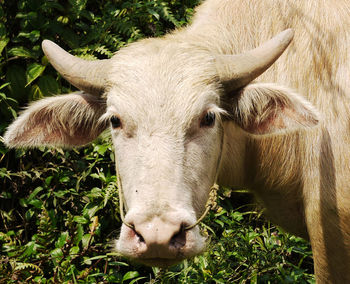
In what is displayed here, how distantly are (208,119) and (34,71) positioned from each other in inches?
107

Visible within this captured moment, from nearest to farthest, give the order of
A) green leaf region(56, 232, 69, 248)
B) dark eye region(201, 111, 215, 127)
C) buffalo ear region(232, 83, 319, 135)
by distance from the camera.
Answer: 1. dark eye region(201, 111, 215, 127)
2. buffalo ear region(232, 83, 319, 135)
3. green leaf region(56, 232, 69, 248)

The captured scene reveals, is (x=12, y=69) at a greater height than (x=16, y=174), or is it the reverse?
(x=12, y=69)

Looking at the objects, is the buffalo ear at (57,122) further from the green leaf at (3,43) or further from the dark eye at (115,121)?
the green leaf at (3,43)

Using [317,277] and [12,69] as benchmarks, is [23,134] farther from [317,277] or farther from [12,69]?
[317,277]

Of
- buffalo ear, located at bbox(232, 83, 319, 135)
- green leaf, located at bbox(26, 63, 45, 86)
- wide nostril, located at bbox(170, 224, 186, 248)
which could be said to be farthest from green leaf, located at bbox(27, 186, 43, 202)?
wide nostril, located at bbox(170, 224, 186, 248)

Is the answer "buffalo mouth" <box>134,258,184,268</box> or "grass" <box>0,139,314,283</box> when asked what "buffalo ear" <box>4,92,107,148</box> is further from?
"grass" <box>0,139,314,283</box>

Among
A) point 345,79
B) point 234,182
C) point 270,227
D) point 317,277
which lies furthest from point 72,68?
point 270,227

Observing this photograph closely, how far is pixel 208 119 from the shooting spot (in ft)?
12.1

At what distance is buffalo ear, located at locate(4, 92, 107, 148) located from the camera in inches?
160

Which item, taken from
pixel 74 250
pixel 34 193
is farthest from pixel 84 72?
pixel 34 193

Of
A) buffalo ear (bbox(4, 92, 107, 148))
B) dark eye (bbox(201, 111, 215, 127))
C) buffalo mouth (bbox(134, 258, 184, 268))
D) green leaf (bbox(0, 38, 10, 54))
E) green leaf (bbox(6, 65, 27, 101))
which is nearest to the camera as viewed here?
buffalo mouth (bbox(134, 258, 184, 268))

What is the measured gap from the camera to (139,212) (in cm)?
321

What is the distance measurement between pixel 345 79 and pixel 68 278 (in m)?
3.07

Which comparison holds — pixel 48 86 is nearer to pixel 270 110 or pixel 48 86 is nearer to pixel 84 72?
pixel 84 72
